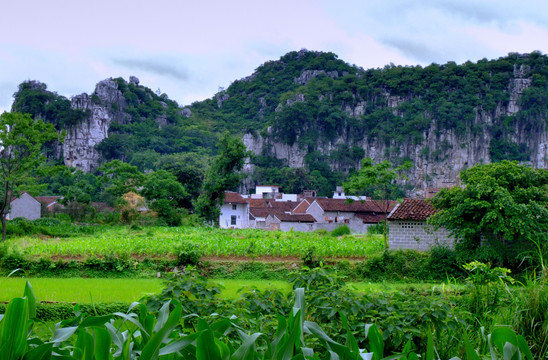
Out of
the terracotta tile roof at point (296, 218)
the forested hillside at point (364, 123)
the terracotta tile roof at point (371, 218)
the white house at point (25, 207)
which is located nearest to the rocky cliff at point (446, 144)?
the forested hillside at point (364, 123)

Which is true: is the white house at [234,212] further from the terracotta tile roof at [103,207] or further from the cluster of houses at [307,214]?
the terracotta tile roof at [103,207]

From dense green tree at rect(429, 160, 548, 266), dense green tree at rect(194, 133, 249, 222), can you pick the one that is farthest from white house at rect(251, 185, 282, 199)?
dense green tree at rect(429, 160, 548, 266)

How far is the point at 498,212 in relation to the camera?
48.9ft

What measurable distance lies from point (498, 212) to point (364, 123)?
7801 centimetres

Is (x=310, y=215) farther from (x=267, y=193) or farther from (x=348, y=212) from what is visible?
(x=267, y=193)

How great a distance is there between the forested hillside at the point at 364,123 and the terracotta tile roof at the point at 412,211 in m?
58.1

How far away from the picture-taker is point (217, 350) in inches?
53.2

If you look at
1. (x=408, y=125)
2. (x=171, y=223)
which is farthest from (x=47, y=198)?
(x=408, y=125)

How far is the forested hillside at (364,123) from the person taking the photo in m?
84.6

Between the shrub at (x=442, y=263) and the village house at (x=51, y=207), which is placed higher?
the village house at (x=51, y=207)

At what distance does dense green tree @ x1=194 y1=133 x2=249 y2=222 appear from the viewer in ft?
124

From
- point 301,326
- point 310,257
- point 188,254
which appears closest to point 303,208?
point 310,257

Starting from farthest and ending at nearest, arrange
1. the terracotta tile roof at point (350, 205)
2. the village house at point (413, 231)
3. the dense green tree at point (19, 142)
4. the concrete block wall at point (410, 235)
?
the terracotta tile roof at point (350, 205) < the dense green tree at point (19, 142) < the concrete block wall at point (410, 235) < the village house at point (413, 231)

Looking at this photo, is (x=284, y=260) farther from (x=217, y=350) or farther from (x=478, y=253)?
(x=217, y=350)
